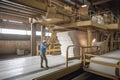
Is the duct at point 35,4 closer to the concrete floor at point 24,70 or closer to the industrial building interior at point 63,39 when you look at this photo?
the industrial building interior at point 63,39

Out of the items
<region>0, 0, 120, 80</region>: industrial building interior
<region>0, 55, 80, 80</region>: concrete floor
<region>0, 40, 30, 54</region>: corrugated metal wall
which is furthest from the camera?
<region>0, 40, 30, 54</region>: corrugated metal wall

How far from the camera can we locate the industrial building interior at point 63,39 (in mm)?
5109

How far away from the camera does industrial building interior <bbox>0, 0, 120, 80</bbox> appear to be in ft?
16.8

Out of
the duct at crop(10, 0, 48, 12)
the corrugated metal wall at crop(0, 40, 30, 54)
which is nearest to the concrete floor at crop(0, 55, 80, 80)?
the duct at crop(10, 0, 48, 12)

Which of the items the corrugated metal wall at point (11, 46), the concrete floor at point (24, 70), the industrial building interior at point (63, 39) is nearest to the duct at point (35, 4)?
the industrial building interior at point (63, 39)

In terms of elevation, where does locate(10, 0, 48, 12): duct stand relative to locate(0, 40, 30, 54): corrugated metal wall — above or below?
above

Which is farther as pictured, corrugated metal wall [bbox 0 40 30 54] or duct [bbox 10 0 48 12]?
corrugated metal wall [bbox 0 40 30 54]

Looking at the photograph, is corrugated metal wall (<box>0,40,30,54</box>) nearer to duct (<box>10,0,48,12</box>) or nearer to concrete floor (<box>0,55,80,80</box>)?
concrete floor (<box>0,55,80,80</box>)

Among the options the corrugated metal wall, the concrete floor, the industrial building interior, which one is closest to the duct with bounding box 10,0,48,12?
the industrial building interior

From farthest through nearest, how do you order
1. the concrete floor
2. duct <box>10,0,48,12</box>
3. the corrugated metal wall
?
the corrugated metal wall, duct <box>10,0,48,12</box>, the concrete floor

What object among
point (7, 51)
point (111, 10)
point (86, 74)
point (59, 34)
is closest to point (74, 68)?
point (86, 74)

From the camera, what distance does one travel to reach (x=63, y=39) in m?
9.27

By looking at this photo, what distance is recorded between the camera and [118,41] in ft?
45.7

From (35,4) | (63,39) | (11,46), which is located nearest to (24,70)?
(35,4)
